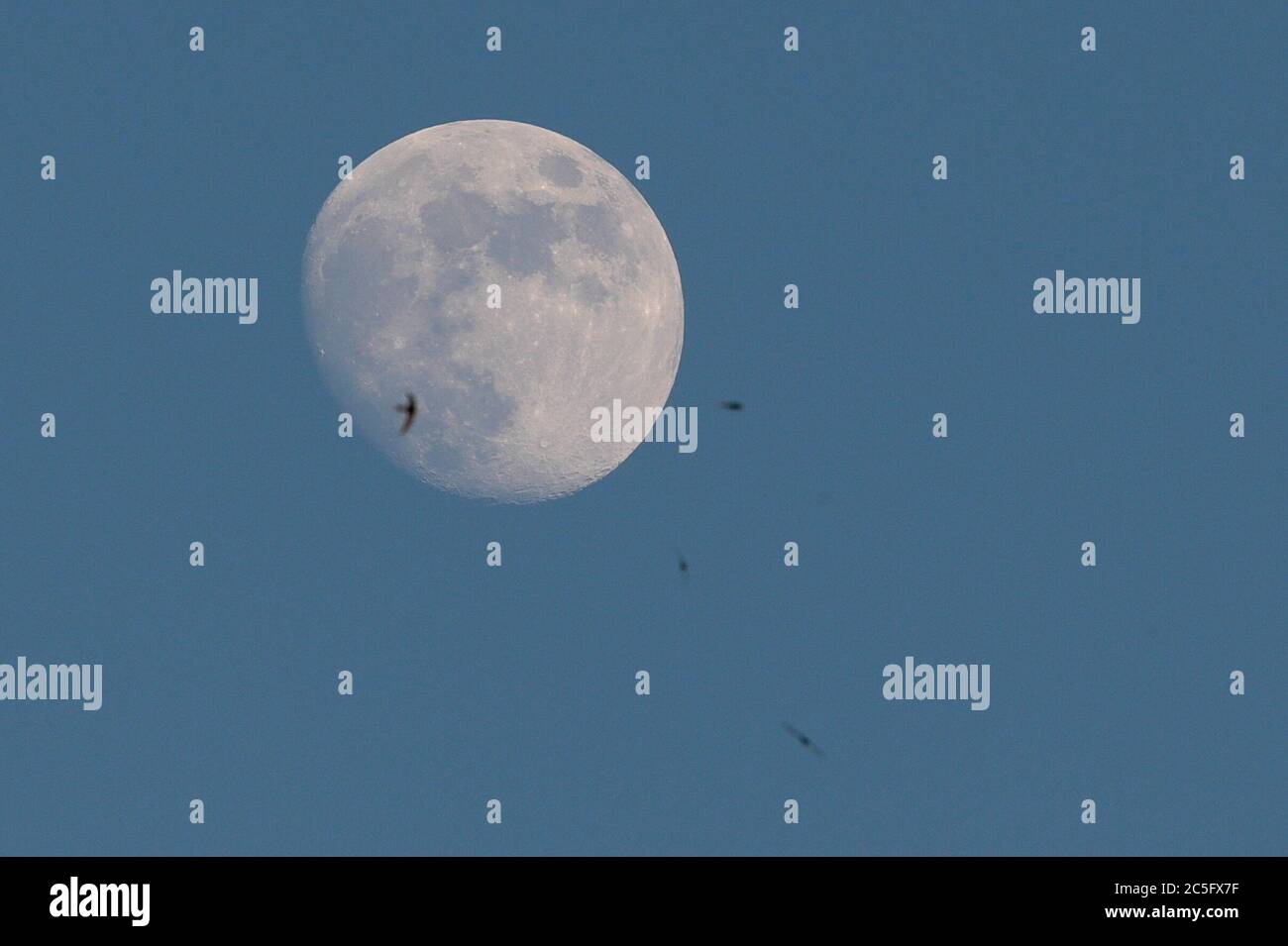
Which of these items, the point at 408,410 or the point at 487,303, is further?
the point at 408,410

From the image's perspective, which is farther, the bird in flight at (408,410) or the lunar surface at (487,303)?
the bird in flight at (408,410)

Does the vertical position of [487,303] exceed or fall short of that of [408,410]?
it exceeds it

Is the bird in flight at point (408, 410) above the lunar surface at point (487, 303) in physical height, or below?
below

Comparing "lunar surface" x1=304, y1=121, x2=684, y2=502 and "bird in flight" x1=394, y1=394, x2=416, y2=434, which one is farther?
"bird in flight" x1=394, y1=394, x2=416, y2=434

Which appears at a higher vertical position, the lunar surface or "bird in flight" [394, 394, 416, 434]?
the lunar surface
